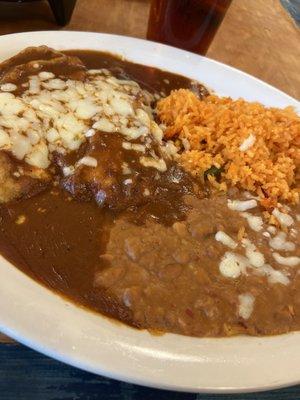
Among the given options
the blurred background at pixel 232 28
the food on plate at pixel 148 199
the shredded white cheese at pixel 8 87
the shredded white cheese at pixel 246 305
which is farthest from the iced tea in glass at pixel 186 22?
the shredded white cheese at pixel 246 305

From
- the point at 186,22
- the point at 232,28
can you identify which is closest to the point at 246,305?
the point at 186,22

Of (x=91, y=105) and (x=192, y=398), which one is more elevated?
(x=91, y=105)

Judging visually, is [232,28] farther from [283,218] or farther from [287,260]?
[287,260]

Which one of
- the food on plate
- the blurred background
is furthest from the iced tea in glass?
the food on plate

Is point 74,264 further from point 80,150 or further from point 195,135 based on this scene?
point 195,135

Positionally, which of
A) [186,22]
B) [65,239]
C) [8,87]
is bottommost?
[65,239]

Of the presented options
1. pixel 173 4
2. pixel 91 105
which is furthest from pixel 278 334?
pixel 173 4

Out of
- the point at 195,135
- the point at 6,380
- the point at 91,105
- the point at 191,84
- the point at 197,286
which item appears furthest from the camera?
the point at 191,84
